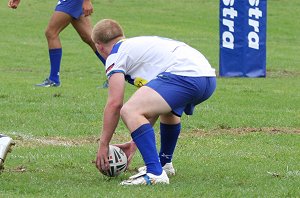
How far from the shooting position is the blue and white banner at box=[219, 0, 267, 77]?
58.8 ft

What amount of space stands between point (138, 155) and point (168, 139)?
1.02 meters

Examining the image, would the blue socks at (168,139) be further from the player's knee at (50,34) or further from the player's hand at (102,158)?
the player's knee at (50,34)

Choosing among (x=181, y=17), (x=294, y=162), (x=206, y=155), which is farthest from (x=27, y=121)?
(x=181, y=17)

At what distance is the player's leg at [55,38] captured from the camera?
1405 centimetres

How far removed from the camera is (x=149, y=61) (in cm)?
722

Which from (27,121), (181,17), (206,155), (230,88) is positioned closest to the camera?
(206,155)

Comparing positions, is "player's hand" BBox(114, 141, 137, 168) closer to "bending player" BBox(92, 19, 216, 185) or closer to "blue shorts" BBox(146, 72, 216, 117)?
"bending player" BBox(92, 19, 216, 185)

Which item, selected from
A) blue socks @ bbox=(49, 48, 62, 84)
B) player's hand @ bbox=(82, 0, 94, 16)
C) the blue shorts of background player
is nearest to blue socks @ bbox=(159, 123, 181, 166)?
player's hand @ bbox=(82, 0, 94, 16)

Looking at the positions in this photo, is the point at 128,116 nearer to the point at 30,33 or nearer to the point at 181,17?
the point at 30,33

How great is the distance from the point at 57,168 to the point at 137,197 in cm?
151

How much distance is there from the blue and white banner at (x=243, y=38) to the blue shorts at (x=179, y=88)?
10.8m

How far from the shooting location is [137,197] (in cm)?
648

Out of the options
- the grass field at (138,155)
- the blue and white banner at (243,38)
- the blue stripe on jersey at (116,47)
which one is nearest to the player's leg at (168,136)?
the grass field at (138,155)

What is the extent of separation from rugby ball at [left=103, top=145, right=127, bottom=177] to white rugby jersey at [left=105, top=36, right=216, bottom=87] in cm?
57
